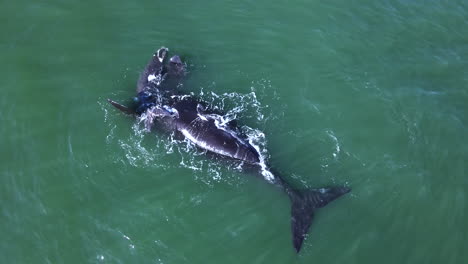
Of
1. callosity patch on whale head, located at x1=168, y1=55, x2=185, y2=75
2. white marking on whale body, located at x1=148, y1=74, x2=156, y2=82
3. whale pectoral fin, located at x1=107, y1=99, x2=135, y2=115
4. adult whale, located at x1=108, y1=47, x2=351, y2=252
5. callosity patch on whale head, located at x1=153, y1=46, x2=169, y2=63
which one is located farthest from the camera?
callosity patch on whale head, located at x1=153, y1=46, x2=169, y2=63

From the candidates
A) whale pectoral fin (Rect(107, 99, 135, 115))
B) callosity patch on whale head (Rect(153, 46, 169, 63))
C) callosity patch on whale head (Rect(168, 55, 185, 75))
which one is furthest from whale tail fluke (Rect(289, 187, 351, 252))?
callosity patch on whale head (Rect(153, 46, 169, 63))

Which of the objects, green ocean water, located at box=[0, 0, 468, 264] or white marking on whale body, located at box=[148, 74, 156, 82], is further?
white marking on whale body, located at box=[148, 74, 156, 82]

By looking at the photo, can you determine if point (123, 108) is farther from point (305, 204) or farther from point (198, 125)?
point (305, 204)

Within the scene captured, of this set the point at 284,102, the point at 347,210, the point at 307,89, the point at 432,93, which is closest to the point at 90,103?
the point at 284,102

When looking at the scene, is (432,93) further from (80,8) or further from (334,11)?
(80,8)

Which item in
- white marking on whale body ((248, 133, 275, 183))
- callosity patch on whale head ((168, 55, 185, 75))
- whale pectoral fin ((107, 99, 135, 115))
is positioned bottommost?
white marking on whale body ((248, 133, 275, 183))

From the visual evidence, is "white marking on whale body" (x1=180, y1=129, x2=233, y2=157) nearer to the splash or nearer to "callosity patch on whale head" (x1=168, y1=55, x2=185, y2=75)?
the splash

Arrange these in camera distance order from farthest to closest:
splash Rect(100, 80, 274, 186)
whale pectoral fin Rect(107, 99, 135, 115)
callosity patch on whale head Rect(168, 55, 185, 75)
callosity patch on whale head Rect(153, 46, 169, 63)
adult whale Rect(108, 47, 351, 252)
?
callosity patch on whale head Rect(153, 46, 169, 63) → callosity patch on whale head Rect(168, 55, 185, 75) → whale pectoral fin Rect(107, 99, 135, 115) → splash Rect(100, 80, 274, 186) → adult whale Rect(108, 47, 351, 252)

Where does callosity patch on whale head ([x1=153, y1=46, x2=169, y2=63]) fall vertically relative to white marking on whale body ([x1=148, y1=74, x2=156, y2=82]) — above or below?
above
